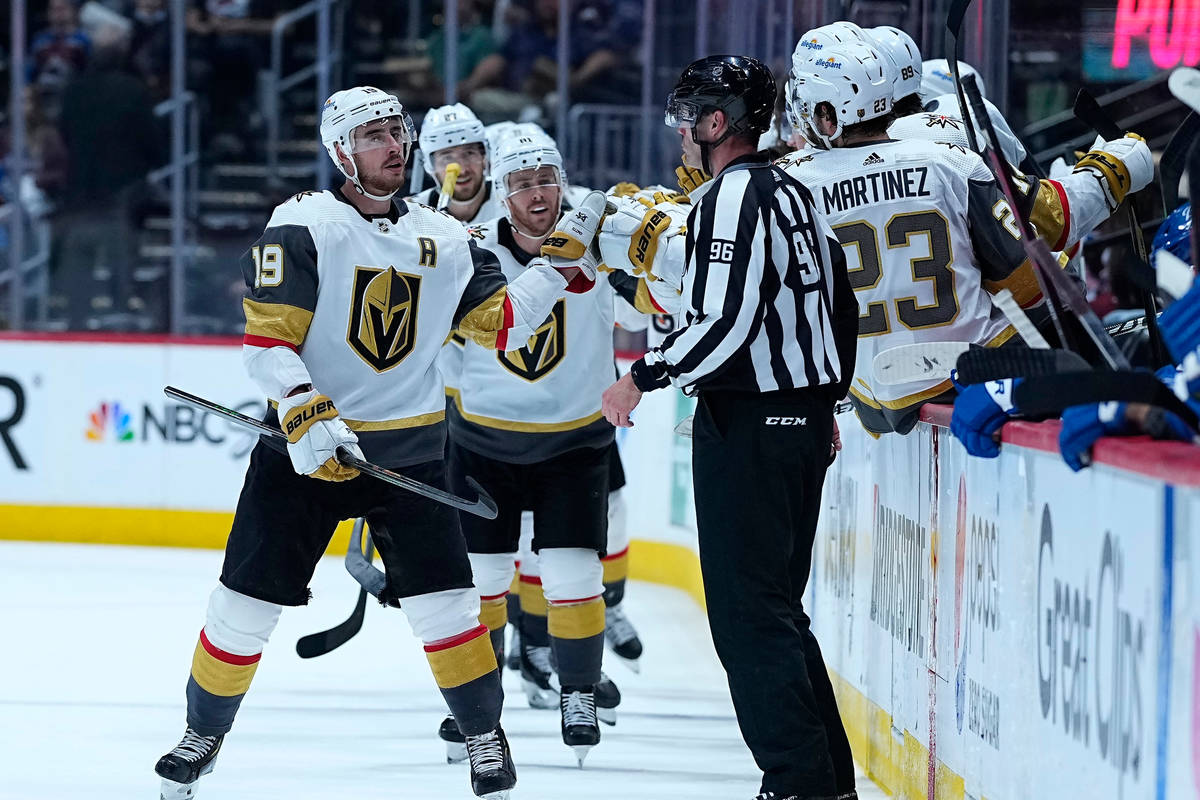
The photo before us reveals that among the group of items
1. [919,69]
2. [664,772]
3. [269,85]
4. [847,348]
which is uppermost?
[269,85]

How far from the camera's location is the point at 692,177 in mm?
3092

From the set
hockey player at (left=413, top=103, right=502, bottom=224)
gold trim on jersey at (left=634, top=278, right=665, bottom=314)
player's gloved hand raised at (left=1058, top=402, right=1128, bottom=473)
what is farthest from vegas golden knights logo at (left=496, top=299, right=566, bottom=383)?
player's gloved hand raised at (left=1058, top=402, right=1128, bottom=473)

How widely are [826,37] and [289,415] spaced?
3.84ft

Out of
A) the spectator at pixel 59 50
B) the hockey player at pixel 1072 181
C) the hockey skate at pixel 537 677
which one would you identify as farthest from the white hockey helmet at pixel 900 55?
the spectator at pixel 59 50

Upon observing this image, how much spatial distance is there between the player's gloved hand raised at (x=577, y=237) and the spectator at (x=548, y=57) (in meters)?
4.97

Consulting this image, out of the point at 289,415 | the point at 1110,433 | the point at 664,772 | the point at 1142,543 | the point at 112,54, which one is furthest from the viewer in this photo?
the point at 112,54

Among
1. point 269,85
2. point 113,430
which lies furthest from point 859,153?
point 269,85

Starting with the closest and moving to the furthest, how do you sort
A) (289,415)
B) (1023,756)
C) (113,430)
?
(1023,756)
(289,415)
(113,430)

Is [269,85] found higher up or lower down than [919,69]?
higher up

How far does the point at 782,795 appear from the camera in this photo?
2535mm

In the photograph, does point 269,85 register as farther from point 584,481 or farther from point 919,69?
point 919,69

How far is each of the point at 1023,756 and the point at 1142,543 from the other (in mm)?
585

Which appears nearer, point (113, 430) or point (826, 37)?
point (826, 37)

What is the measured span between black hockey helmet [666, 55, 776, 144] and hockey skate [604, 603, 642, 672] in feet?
6.97
